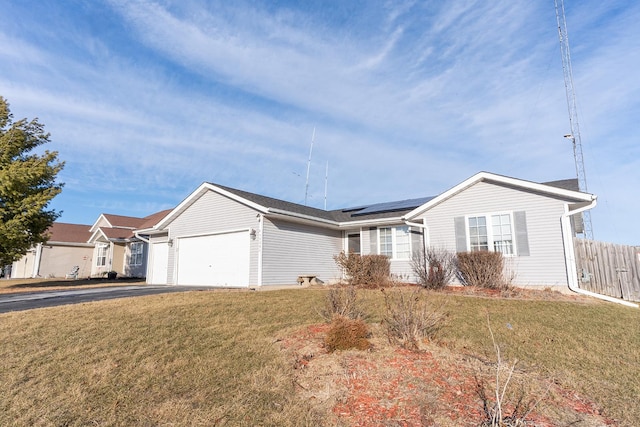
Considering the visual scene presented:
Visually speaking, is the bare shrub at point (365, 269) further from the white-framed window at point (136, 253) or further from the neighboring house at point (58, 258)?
the neighboring house at point (58, 258)

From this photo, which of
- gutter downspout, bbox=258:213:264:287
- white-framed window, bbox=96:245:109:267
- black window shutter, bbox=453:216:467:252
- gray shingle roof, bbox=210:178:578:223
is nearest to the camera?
black window shutter, bbox=453:216:467:252

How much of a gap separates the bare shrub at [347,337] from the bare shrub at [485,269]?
797 centimetres

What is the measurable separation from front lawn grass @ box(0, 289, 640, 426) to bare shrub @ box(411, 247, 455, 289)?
3231 millimetres

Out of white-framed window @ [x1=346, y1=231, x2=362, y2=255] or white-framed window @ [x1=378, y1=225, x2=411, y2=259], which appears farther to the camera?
white-framed window @ [x1=346, y1=231, x2=362, y2=255]

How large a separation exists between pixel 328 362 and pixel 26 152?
20.1 meters

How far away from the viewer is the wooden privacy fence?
11789 mm

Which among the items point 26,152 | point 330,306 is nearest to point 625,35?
point 330,306

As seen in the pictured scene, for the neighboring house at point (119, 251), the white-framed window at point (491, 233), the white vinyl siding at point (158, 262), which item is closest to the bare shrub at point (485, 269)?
the white-framed window at point (491, 233)

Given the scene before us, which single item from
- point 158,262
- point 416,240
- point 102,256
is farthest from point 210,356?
point 102,256

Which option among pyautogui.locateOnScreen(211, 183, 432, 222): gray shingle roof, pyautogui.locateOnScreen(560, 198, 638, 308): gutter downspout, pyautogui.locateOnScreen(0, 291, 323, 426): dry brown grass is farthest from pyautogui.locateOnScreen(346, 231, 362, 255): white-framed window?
pyautogui.locateOnScreen(0, 291, 323, 426): dry brown grass

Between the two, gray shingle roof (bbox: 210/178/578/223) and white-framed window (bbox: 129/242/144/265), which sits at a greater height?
gray shingle roof (bbox: 210/178/578/223)

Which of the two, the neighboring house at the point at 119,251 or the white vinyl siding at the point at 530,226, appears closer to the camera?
the white vinyl siding at the point at 530,226

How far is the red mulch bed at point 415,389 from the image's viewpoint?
10.9ft

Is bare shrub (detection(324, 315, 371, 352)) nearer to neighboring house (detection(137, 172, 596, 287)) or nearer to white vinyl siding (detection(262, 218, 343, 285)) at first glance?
neighboring house (detection(137, 172, 596, 287))
